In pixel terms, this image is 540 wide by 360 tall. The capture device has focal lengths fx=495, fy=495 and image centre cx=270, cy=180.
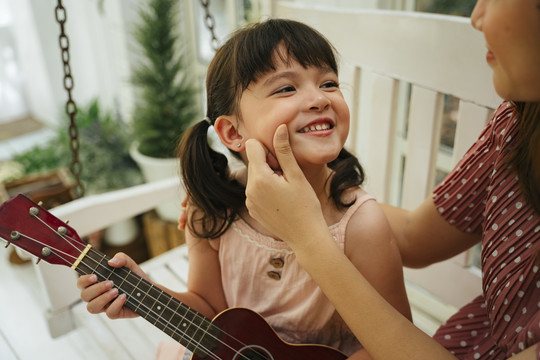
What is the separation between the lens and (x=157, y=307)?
3.22 feet

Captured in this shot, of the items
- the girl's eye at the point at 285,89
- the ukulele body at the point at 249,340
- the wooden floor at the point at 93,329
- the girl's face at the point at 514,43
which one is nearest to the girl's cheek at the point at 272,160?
the girl's eye at the point at 285,89

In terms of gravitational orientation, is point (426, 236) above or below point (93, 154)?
above

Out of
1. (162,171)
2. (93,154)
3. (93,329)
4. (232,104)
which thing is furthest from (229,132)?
(93,154)

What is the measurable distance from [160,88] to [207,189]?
1.80 meters

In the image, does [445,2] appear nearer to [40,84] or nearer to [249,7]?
[249,7]

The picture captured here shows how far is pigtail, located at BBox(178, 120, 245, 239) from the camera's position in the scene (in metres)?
A: 1.12

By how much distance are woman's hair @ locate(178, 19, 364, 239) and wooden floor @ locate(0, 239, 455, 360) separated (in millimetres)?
505

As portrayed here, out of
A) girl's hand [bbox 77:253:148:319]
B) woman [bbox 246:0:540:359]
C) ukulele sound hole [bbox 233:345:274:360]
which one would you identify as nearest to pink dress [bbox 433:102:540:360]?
woman [bbox 246:0:540:359]

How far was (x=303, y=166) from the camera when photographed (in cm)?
99

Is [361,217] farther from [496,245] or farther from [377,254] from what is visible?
[496,245]

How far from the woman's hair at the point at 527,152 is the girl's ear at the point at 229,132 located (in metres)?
0.51

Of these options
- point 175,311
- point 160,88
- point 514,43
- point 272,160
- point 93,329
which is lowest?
point 93,329

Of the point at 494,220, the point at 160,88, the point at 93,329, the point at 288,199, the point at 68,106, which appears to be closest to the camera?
the point at 288,199

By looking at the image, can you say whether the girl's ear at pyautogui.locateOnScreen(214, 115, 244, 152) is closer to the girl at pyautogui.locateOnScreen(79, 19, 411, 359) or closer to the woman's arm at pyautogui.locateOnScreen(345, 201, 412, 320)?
the girl at pyautogui.locateOnScreen(79, 19, 411, 359)
